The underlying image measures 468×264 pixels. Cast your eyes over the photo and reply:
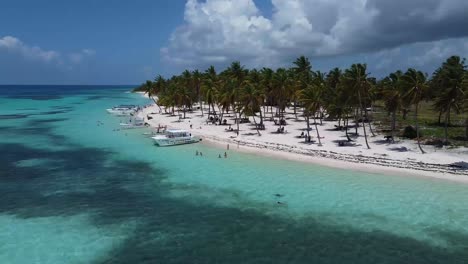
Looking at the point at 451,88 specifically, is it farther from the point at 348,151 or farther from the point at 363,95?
the point at 348,151

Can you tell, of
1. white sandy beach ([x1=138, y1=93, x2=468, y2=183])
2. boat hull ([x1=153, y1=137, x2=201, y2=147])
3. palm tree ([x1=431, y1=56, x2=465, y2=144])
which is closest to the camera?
white sandy beach ([x1=138, y1=93, x2=468, y2=183])

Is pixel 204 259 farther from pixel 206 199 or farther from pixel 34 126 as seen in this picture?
pixel 34 126

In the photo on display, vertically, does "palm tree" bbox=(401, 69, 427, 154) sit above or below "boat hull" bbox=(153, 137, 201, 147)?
above

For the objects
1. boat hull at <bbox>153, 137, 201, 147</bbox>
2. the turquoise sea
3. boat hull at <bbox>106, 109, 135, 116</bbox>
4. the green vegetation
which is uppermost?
the green vegetation

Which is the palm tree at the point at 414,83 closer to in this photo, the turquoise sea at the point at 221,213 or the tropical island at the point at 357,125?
the tropical island at the point at 357,125

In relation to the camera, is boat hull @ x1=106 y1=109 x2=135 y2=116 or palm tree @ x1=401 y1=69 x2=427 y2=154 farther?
boat hull @ x1=106 y1=109 x2=135 y2=116

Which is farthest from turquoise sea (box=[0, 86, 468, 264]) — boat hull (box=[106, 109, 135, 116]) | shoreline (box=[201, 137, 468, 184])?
boat hull (box=[106, 109, 135, 116])

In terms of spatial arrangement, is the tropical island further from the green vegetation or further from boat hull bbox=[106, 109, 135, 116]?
boat hull bbox=[106, 109, 135, 116]

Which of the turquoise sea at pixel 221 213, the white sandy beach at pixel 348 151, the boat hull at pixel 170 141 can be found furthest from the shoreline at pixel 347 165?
the boat hull at pixel 170 141
